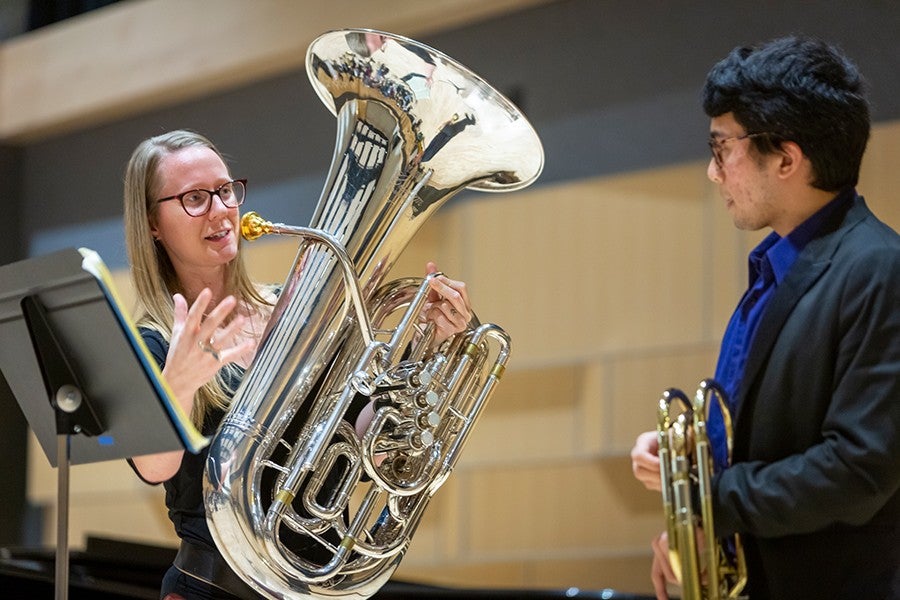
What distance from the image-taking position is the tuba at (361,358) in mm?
1864

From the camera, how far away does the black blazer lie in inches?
63.5

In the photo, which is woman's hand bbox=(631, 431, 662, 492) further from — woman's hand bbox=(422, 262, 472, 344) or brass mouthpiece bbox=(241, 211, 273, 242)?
brass mouthpiece bbox=(241, 211, 273, 242)

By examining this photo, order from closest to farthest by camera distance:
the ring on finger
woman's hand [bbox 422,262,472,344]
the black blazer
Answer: the black blazer, the ring on finger, woman's hand [bbox 422,262,472,344]

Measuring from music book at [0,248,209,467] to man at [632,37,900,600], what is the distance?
2.32 feet

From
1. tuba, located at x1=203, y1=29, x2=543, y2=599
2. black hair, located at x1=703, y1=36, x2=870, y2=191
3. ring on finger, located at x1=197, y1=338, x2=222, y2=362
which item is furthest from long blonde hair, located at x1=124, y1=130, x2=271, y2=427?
black hair, located at x1=703, y1=36, x2=870, y2=191

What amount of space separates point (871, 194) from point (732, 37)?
0.75m

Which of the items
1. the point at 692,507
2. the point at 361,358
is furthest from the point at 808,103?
the point at 361,358

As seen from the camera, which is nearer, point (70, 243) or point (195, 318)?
point (195, 318)

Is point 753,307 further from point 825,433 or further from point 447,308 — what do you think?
point 447,308

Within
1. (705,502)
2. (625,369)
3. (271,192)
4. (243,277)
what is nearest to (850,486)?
(705,502)

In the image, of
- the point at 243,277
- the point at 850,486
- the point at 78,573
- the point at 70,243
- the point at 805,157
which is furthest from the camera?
the point at 70,243

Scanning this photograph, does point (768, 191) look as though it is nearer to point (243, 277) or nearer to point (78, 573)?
point (243, 277)

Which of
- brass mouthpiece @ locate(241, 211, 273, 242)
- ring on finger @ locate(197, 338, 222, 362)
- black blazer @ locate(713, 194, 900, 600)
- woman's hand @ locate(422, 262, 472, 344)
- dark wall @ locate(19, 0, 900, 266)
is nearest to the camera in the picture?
black blazer @ locate(713, 194, 900, 600)

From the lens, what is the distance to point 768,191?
180cm
